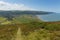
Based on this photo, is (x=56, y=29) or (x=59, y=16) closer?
(x=56, y=29)

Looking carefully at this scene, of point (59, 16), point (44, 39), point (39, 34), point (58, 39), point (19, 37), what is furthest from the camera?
point (59, 16)

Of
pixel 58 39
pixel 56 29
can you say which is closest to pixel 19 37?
pixel 58 39

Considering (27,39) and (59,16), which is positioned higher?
(27,39)

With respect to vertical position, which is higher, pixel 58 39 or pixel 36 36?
pixel 36 36

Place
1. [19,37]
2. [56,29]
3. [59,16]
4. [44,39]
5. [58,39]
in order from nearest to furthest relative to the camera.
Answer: [19,37] → [44,39] → [58,39] → [56,29] → [59,16]

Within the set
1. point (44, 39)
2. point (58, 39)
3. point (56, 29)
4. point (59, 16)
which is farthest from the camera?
point (59, 16)

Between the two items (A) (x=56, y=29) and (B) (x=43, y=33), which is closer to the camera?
(B) (x=43, y=33)

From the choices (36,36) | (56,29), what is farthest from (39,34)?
(56,29)

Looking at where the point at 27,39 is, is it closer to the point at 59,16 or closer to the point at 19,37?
the point at 19,37

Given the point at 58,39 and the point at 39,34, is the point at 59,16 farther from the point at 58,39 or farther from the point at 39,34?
the point at 39,34
